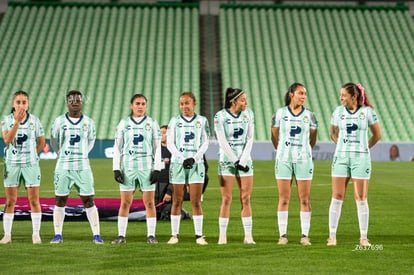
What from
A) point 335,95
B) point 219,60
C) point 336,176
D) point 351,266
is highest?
point 219,60

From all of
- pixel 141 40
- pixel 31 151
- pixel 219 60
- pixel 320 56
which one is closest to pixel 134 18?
pixel 141 40

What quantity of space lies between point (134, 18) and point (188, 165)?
36926 millimetres

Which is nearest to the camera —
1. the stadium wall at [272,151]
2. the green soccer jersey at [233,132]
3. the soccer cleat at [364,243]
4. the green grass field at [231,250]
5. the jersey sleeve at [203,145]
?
the green grass field at [231,250]

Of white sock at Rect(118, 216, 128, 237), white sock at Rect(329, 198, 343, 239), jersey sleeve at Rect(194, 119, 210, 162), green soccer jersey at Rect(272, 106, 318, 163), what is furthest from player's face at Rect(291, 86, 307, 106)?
white sock at Rect(118, 216, 128, 237)

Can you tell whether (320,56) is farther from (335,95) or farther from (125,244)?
(125,244)

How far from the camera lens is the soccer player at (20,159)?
11.9m

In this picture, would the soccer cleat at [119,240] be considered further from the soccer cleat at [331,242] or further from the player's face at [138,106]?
the soccer cleat at [331,242]

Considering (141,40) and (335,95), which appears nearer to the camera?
(335,95)

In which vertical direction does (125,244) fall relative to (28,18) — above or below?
below


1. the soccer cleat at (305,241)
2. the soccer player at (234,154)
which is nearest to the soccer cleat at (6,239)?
the soccer player at (234,154)

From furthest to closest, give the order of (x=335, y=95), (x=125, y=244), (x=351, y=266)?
1. (x=335, y=95)
2. (x=125, y=244)
3. (x=351, y=266)

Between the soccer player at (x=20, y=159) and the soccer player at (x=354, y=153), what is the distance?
13.5 ft

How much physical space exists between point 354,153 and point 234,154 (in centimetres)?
164

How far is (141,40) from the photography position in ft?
152
